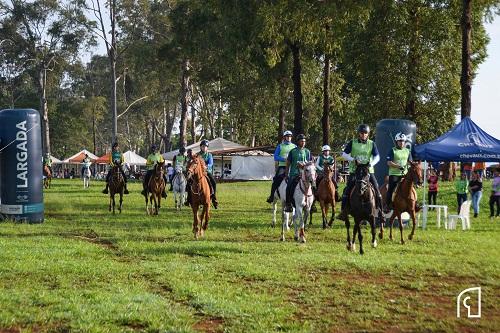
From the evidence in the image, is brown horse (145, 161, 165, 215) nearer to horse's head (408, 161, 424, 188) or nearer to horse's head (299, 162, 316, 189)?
horse's head (299, 162, 316, 189)

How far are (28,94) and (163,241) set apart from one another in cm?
7407

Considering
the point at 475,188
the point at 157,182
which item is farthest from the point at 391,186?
the point at 475,188

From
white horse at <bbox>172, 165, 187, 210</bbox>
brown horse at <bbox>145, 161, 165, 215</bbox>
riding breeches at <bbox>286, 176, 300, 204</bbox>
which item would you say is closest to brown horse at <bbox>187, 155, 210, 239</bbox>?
riding breeches at <bbox>286, 176, 300, 204</bbox>

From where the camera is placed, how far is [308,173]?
15383mm

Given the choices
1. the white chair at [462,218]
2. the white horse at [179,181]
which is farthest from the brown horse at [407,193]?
the white horse at [179,181]

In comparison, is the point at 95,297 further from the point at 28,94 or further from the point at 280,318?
the point at 28,94

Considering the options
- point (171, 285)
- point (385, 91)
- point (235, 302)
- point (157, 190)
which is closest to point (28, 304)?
point (171, 285)

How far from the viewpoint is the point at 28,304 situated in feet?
27.8

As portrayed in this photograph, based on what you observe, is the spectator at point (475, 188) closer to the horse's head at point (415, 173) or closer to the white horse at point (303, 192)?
the horse's head at point (415, 173)

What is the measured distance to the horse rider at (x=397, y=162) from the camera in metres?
16.3

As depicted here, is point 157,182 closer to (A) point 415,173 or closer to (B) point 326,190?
(B) point 326,190

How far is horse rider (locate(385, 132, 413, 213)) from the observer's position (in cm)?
1634

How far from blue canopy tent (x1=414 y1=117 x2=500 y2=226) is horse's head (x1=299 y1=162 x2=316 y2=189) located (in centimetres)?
517

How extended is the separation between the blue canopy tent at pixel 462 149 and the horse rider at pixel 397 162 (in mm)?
2612
